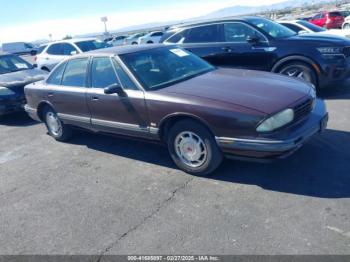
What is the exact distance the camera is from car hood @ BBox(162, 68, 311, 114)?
3684 millimetres

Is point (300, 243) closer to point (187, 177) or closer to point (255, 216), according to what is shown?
point (255, 216)

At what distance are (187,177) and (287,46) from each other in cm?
403

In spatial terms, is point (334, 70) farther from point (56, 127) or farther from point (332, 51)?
point (56, 127)

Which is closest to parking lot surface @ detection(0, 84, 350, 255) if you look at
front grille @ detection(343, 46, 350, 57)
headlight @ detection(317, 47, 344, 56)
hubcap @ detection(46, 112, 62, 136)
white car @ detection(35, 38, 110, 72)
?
hubcap @ detection(46, 112, 62, 136)

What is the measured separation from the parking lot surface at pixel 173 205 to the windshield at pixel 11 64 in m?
4.59

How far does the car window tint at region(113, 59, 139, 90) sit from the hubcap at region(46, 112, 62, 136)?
6.53 ft

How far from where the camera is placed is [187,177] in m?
4.21

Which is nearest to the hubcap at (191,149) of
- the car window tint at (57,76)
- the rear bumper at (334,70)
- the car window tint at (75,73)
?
the car window tint at (75,73)

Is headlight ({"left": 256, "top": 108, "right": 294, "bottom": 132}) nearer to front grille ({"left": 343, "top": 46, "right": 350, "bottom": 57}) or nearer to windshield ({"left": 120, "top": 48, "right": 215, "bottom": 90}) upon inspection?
windshield ({"left": 120, "top": 48, "right": 215, "bottom": 90})

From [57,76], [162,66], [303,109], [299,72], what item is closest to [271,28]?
[299,72]

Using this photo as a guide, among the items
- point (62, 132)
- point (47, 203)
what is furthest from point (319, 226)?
point (62, 132)

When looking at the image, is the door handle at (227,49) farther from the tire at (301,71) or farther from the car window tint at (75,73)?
the car window tint at (75,73)

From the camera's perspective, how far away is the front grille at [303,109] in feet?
12.3

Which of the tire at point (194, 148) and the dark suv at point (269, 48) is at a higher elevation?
the dark suv at point (269, 48)
